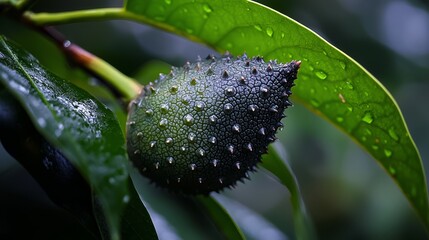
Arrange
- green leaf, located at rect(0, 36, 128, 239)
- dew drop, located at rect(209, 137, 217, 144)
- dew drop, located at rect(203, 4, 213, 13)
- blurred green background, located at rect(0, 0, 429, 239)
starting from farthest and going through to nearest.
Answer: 1. blurred green background, located at rect(0, 0, 429, 239)
2. dew drop, located at rect(203, 4, 213, 13)
3. dew drop, located at rect(209, 137, 217, 144)
4. green leaf, located at rect(0, 36, 128, 239)

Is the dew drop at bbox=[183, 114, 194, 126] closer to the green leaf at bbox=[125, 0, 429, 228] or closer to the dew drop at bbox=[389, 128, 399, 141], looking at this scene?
the green leaf at bbox=[125, 0, 429, 228]

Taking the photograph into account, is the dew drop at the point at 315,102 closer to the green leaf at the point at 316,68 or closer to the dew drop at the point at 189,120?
the green leaf at the point at 316,68

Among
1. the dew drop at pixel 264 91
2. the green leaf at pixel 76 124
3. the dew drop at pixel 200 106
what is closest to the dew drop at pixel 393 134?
the dew drop at pixel 264 91

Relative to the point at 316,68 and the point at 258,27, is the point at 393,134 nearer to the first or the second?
the point at 316,68

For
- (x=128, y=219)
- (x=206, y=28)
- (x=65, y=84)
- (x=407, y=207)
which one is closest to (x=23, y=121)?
(x=65, y=84)

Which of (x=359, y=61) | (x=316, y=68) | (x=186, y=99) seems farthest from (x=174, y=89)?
(x=359, y=61)

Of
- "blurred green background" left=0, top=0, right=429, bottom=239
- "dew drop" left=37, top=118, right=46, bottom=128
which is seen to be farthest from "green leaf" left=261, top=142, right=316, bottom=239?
"blurred green background" left=0, top=0, right=429, bottom=239

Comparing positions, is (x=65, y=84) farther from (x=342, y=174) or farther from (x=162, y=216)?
(x=342, y=174)
